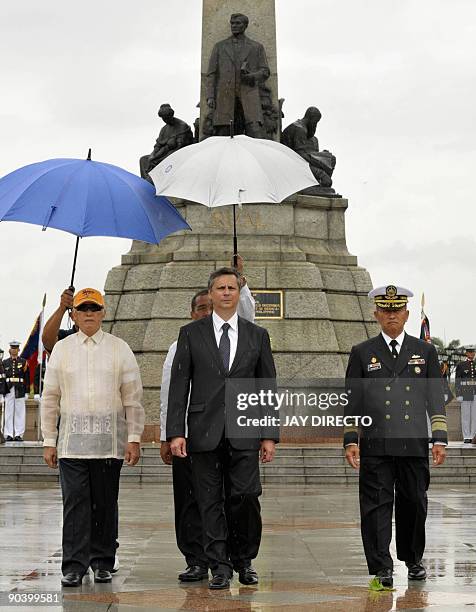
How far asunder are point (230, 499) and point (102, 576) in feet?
2.95

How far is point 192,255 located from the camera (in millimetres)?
25984

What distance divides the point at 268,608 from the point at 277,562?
232 cm

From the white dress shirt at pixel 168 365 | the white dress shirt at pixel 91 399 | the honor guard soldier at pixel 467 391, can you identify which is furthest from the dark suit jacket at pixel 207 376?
the honor guard soldier at pixel 467 391

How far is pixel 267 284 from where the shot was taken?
2583 centimetres

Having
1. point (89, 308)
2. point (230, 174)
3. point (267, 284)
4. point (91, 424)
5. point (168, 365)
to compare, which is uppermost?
point (267, 284)

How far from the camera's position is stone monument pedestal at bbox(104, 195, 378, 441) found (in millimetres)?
25469

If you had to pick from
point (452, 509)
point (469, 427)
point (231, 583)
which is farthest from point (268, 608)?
point (469, 427)

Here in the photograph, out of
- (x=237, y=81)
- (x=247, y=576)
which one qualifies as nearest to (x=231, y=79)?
(x=237, y=81)

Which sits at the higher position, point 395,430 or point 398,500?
point 395,430

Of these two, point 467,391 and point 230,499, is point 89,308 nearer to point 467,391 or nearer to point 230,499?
point 230,499

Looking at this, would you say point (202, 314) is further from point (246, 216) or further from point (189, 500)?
point (246, 216)

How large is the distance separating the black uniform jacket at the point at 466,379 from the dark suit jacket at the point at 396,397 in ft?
64.9

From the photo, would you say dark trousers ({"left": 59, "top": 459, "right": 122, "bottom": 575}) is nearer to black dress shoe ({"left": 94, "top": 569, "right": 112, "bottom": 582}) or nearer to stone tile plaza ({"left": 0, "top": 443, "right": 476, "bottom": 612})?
black dress shoe ({"left": 94, "top": 569, "right": 112, "bottom": 582})

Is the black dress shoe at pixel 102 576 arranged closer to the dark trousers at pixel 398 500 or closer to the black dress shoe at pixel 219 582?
the black dress shoe at pixel 219 582
